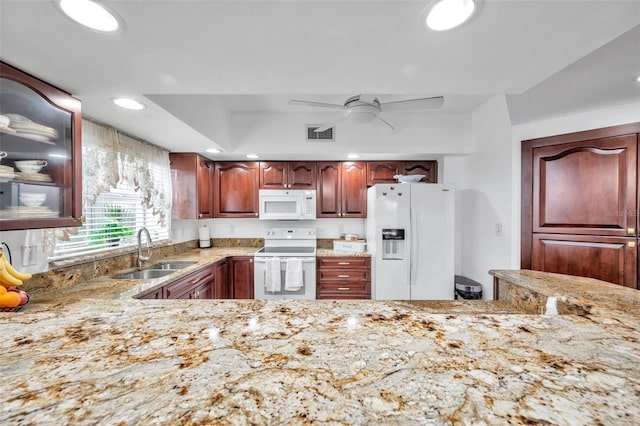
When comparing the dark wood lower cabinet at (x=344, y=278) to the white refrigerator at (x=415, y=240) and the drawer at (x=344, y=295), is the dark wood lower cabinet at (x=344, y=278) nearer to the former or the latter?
the drawer at (x=344, y=295)

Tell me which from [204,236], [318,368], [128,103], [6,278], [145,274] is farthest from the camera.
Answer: [204,236]

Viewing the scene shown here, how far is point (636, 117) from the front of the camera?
188 centimetres

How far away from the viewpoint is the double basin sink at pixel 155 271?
217 centimetres

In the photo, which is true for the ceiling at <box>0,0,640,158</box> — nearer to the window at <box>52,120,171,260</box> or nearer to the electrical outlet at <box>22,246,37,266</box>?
the window at <box>52,120,171,260</box>

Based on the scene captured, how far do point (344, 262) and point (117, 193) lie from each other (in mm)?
2324

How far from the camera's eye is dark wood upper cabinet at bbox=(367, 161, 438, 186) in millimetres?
3307

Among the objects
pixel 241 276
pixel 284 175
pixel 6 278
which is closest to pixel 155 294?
pixel 6 278

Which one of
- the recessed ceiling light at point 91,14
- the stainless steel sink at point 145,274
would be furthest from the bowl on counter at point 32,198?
the stainless steel sink at point 145,274

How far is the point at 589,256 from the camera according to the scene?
2059 millimetres

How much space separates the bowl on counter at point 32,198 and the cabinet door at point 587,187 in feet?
11.2

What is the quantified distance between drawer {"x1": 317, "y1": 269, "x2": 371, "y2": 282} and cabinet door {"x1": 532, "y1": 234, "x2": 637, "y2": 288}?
1.60 meters

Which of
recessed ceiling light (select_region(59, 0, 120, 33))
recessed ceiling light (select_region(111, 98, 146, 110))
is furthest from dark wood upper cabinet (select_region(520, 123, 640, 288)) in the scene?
recessed ceiling light (select_region(111, 98, 146, 110))

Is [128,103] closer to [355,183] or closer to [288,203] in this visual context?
[288,203]

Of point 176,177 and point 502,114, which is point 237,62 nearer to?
point 176,177
